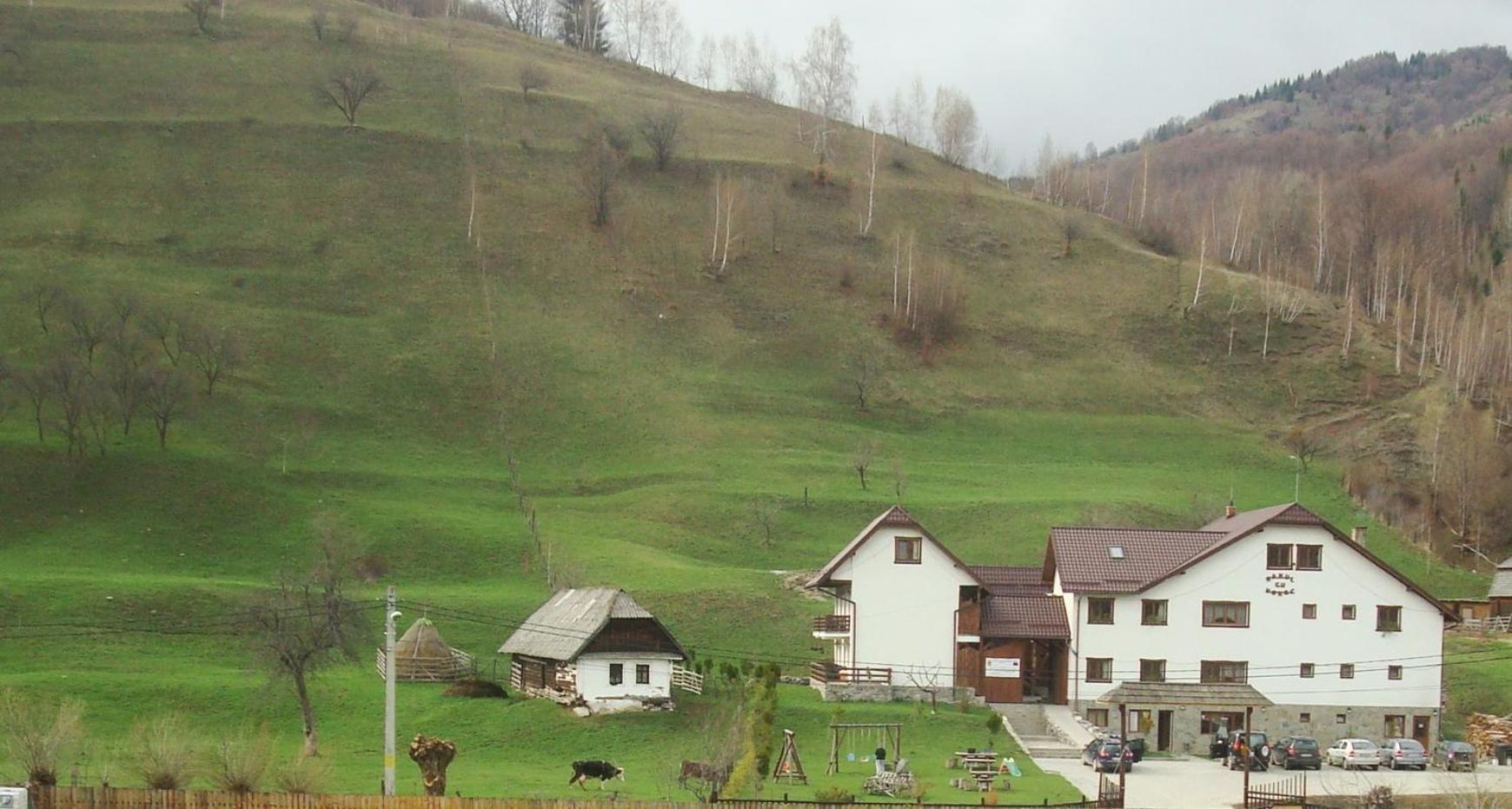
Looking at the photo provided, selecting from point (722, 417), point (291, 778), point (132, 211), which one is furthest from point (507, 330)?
point (291, 778)

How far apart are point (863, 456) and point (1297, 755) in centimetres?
4590

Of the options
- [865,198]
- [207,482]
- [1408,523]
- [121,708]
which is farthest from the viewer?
[865,198]

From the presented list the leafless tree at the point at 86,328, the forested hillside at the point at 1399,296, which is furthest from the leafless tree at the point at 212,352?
the forested hillside at the point at 1399,296

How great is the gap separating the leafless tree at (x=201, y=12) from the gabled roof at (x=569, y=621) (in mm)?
115655

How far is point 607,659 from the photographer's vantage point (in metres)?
54.7

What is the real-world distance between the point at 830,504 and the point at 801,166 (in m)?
72.7

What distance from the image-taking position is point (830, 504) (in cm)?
8906

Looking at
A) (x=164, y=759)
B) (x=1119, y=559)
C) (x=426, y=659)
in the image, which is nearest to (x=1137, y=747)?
(x=1119, y=559)

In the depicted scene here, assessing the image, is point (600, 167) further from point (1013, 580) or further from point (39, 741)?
point (39, 741)

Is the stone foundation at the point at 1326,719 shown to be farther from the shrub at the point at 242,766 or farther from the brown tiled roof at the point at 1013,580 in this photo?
the shrub at the point at 242,766

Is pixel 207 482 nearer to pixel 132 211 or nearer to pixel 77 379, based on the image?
pixel 77 379

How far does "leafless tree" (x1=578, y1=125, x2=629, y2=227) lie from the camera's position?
137000 millimetres

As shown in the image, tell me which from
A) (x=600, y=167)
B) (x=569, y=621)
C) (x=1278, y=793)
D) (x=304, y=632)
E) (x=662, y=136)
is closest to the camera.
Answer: (x=1278, y=793)

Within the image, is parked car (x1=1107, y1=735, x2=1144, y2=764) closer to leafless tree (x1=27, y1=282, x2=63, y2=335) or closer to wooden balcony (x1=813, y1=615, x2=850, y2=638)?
wooden balcony (x1=813, y1=615, x2=850, y2=638)
